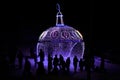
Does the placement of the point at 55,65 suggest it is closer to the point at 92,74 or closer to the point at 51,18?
the point at 92,74

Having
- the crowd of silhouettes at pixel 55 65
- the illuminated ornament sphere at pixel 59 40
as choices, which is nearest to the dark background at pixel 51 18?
the illuminated ornament sphere at pixel 59 40

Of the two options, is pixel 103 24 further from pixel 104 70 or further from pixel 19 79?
pixel 19 79

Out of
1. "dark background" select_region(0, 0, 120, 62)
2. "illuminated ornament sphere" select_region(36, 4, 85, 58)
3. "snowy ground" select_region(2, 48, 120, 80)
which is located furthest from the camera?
"dark background" select_region(0, 0, 120, 62)

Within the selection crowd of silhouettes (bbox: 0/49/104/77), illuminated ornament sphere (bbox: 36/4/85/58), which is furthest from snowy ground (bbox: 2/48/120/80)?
illuminated ornament sphere (bbox: 36/4/85/58)

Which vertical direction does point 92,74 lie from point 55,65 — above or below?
below

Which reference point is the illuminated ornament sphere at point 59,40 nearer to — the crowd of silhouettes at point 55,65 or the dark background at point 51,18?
the crowd of silhouettes at point 55,65

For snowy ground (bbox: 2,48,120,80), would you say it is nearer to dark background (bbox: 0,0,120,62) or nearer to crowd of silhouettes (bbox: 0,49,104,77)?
crowd of silhouettes (bbox: 0,49,104,77)

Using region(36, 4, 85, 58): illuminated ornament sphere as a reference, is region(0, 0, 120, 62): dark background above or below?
above

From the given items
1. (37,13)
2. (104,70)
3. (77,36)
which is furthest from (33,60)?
(37,13)

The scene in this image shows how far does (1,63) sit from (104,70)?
21.1ft

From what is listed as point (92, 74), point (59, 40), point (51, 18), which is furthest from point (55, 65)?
point (51, 18)

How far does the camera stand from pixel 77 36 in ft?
96.4

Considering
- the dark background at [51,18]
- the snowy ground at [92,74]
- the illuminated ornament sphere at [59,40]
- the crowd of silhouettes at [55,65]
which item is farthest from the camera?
the dark background at [51,18]

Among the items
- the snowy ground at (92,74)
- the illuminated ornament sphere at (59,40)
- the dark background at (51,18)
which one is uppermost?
the dark background at (51,18)
